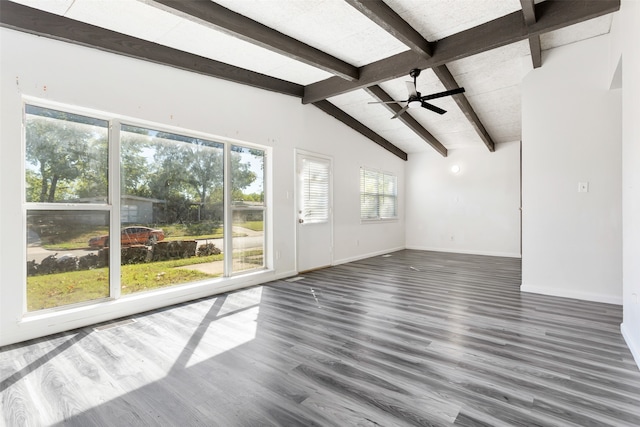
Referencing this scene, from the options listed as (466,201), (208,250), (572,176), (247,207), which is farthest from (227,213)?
(466,201)

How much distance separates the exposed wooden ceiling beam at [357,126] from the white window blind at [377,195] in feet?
2.31

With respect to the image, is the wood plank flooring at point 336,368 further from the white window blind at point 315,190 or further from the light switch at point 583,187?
the white window blind at point 315,190

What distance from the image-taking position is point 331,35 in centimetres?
372

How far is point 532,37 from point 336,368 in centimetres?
402

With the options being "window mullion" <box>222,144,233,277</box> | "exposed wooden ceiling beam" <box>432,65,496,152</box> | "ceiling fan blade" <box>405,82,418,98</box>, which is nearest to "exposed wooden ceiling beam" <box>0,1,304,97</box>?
"window mullion" <box>222,144,233,277</box>

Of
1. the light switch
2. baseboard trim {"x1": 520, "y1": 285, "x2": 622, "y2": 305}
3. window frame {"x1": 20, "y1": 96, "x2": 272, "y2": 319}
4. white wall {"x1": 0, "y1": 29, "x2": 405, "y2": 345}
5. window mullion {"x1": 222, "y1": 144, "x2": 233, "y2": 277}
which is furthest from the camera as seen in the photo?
window mullion {"x1": 222, "y1": 144, "x2": 233, "y2": 277}

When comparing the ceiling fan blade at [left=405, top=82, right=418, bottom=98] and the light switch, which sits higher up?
the ceiling fan blade at [left=405, top=82, right=418, bottom=98]

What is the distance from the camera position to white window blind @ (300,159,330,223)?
18.4 ft

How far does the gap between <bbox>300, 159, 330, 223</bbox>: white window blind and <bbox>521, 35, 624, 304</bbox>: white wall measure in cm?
324

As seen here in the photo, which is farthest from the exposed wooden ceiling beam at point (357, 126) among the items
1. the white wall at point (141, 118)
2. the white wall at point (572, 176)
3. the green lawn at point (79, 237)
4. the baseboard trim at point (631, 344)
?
the baseboard trim at point (631, 344)

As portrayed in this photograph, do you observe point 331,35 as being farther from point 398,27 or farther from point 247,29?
point 247,29

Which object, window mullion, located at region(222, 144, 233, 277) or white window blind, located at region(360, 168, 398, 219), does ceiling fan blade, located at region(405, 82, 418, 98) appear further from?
white window blind, located at region(360, 168, 398, 219)

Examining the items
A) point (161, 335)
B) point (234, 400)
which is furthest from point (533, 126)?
point (161, 335)

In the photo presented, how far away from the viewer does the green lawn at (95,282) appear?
2.88 meters
